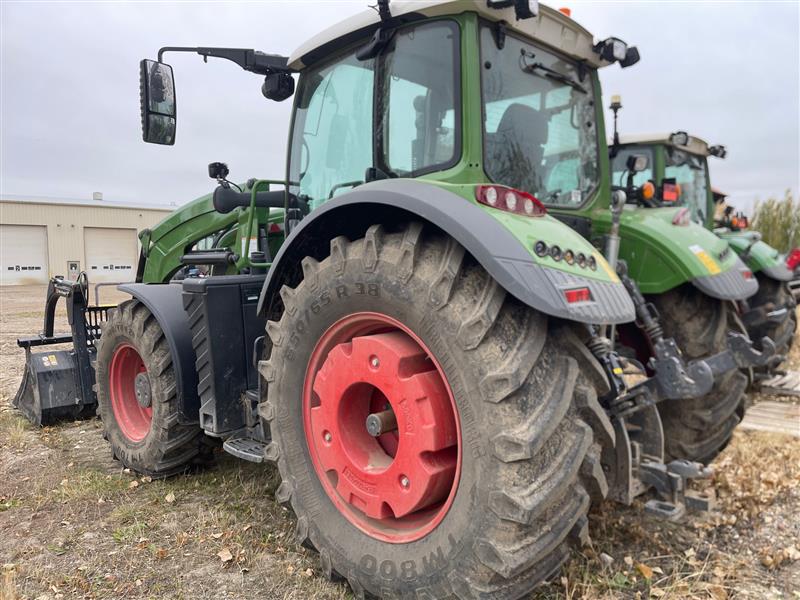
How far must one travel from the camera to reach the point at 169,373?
3.49 meters

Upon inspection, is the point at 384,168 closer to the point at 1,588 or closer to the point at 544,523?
the point at 544,523

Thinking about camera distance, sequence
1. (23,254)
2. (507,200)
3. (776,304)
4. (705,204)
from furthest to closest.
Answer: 1. (23,254)
2. (705,204)
3. (776,304)
4. (507,200)

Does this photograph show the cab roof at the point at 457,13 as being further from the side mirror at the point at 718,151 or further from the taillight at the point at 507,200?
the side mirror at the point at 718,151

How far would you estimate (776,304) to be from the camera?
605cm

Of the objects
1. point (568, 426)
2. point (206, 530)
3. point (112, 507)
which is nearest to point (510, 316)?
point (568, 426)

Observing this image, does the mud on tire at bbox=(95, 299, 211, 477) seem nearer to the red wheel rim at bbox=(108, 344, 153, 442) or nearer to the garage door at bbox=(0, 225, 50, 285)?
the red wheel rim at bbox=(108, 344, 153, 442)

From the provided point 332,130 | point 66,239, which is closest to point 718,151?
point 332,130

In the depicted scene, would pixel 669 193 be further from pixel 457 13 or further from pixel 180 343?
pixel 180 343

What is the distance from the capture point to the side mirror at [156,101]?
3059mm

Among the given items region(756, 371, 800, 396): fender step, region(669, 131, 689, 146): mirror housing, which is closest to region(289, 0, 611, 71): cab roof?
region(756, 371, 800, 396): fender step

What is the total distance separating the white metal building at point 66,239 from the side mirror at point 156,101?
29.5 meters

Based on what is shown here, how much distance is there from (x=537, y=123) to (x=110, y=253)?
35.5m

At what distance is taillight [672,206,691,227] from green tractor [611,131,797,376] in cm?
119

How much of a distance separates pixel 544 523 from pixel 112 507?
8.32 feet
